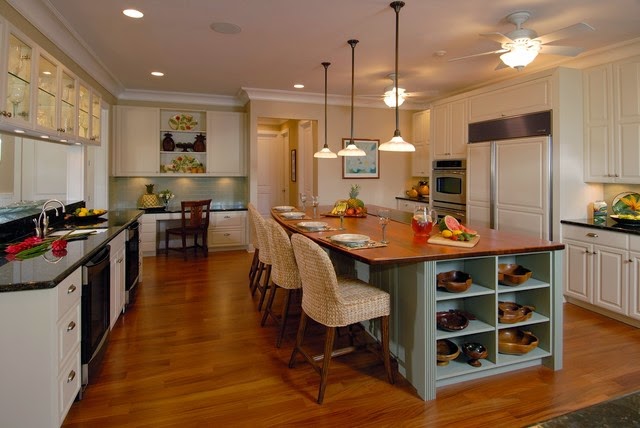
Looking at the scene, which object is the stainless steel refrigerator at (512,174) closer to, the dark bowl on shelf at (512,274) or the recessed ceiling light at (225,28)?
the dark bowl on shelf at (512,274)

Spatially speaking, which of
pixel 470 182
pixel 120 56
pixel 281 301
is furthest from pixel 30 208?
pixel 470 182

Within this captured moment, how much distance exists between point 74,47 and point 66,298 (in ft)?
9.77

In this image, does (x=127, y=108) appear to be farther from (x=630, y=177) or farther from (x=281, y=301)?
(x=630, y=177)

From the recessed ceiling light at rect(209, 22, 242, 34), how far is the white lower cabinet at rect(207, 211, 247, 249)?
3.42 metres

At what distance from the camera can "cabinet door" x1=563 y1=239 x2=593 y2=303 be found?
368 centimetres

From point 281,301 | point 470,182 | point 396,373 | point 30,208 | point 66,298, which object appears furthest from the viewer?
point 470,182

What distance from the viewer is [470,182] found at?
4.93 metres

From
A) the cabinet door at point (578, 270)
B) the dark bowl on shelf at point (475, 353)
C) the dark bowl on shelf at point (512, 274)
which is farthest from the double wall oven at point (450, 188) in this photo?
the dark bowl on shelf at point (475, 353)

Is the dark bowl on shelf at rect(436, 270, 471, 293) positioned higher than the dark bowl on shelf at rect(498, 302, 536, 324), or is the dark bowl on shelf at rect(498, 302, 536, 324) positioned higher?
the dark bowl on shelf at rect(436, 270, 471, 293)

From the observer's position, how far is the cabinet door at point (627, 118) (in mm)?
3541

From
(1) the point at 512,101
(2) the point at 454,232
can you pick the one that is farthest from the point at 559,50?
(2) the point at 454,232

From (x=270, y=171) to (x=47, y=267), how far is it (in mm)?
7413

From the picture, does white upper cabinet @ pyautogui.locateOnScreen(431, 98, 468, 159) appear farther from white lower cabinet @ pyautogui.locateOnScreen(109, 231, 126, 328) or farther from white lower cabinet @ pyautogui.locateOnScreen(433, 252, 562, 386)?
white lower cabinet @ pyautogui.locateOnScreen(109, 231, 126, 328)

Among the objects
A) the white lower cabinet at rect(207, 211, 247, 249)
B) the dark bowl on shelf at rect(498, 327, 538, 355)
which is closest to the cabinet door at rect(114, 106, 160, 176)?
the white lower cabinet at rect(207, 211, 247, 249)
